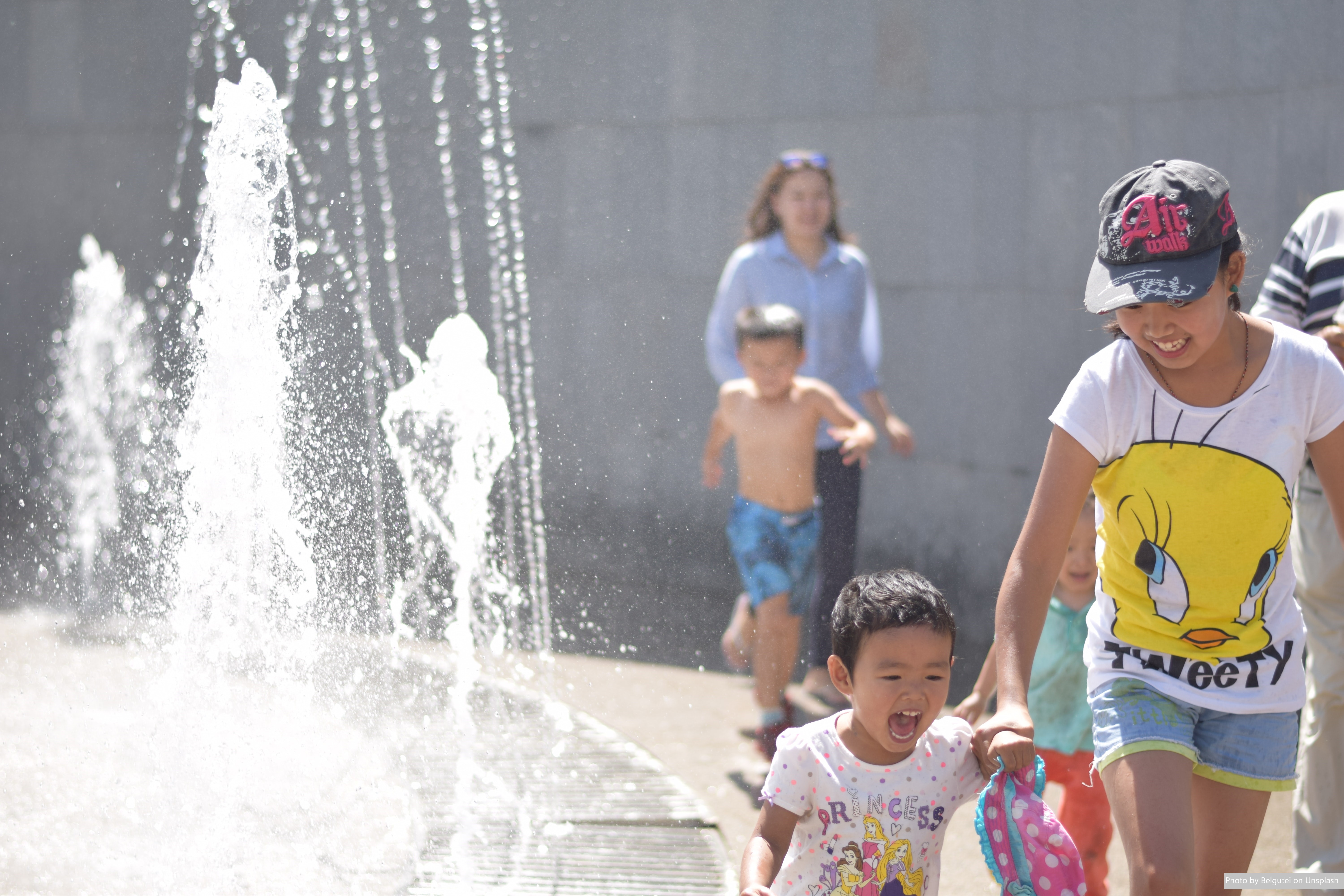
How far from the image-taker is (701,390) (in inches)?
281

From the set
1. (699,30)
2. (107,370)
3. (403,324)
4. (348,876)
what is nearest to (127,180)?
(107,370)

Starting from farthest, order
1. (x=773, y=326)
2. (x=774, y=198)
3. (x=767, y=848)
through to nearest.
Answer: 1. (x=774, y=198)
2. (x=773, y=326)
3. (x=767, y=848)

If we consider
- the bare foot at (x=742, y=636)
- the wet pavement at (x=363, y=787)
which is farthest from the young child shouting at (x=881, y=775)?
the bare foot at (x=742, y=636)

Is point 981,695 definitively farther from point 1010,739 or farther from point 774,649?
point 774,649

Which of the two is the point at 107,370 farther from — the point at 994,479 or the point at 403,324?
the point at 994,479

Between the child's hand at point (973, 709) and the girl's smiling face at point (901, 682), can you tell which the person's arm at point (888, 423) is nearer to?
the child's hand at point (973, 709)

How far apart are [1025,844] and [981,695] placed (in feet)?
2.57

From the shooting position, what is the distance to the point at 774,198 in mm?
5168

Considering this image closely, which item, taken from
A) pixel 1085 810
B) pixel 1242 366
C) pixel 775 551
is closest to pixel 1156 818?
pixel 1242 366

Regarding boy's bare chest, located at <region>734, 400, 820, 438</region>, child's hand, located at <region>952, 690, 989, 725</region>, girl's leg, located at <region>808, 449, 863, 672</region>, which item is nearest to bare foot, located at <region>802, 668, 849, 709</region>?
girl's leg, located at <region>808, 449, 863, 672</region>

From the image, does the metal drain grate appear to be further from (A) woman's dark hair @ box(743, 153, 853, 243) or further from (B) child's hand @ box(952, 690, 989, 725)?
→ (A) woman's dark hair @ box(743, 153, 853, 243)

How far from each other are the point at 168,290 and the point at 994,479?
208 inches

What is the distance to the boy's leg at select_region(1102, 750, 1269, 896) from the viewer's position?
1.98 meters

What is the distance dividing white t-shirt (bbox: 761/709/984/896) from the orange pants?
88 cm
